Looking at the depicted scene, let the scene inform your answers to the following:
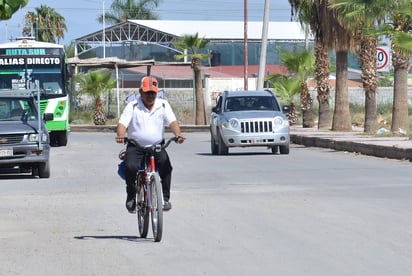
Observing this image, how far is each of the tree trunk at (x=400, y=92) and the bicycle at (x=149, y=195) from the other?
2279 centimetres

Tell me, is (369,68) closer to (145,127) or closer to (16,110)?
(16,110)

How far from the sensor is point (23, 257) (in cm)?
1024

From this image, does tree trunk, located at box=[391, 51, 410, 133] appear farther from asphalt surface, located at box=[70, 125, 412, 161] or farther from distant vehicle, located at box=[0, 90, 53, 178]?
distant vehicle, located at box=[0, 90, 53, 178]

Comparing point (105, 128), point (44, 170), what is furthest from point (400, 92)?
point (105, 128)

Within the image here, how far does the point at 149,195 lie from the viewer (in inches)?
444

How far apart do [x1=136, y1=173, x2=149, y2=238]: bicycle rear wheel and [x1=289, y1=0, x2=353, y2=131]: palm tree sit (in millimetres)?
26787

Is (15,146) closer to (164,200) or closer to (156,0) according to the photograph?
(164,200)

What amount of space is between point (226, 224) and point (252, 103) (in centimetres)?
1675

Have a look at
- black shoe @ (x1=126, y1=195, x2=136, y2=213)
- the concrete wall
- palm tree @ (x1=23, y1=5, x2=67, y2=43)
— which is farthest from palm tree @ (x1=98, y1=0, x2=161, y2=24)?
black shoe @ (x1=126, y1=195, x2=136, y2=213)

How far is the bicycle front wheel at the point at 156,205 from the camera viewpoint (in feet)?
35.9

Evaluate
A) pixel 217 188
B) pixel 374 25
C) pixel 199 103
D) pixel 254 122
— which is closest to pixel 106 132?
pixel 199 103

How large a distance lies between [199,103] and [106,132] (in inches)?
216

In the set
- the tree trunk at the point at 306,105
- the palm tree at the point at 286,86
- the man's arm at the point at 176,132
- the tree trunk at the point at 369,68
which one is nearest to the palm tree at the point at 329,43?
the tree trunk at the point at 369,68

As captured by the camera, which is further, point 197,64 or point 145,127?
point 197,64
